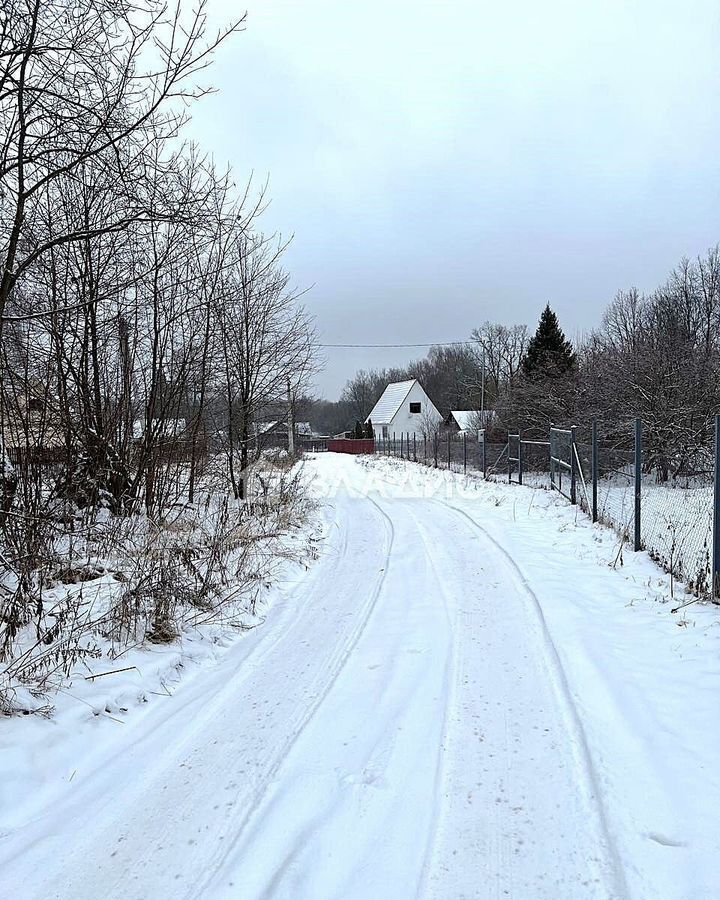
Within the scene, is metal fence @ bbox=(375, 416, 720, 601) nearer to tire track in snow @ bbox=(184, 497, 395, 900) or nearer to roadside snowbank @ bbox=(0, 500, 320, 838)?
tire track in snow @ bbox=(184, 497, 395, 900)

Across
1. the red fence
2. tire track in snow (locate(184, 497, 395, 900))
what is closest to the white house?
the red fence

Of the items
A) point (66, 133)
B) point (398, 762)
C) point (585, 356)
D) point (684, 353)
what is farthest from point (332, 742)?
point (585, 356)

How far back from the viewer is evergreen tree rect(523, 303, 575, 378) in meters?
25.6

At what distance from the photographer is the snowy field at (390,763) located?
2342mm

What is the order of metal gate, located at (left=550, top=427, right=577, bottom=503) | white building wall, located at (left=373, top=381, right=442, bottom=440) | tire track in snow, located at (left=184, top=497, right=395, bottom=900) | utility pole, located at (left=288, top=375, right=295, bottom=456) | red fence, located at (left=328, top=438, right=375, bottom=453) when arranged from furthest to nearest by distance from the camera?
1. white building wall, located at (left=373, top=381, right=442, bottom=440)
2. red fence, located at (left=328, top=438, right=375, bottom=453)
3. metal gate, located at (left=550, top=427, right=577, bottom=503)
4. utility pole, located at (left=288, top=375, right=295, bottom=456)
5. tire track in snow, located at (left=184, top=497, right=395, bottom=900)

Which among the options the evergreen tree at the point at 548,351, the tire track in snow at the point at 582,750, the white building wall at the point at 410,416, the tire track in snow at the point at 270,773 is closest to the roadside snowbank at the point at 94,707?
the tire track in snow at the point at 270,773

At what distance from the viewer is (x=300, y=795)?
9.25 ft

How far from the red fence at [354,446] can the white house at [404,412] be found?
14.0ft

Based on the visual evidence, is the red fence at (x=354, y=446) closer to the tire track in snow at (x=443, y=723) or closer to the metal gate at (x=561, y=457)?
the metal gate at (x=561, y=457)

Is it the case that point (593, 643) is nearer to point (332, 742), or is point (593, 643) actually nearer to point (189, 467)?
point (332, 742)

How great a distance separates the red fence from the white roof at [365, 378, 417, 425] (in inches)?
198

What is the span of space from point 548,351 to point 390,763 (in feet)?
88.7

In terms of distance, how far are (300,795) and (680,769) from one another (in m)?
1.85

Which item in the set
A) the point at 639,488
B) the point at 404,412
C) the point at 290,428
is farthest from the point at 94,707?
the point at 404,412
